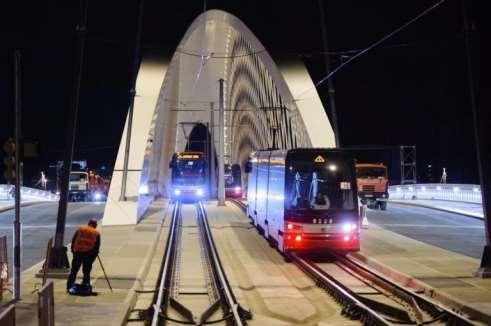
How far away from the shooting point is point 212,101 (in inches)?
3231

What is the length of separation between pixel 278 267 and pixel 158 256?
4416mm

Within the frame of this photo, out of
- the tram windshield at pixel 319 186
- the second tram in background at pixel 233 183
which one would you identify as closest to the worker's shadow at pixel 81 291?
the tram windshield at pixel 319 186

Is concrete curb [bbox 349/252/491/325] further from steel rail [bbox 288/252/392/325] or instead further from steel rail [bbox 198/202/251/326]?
steel rail [bbox 198/202/251/326]

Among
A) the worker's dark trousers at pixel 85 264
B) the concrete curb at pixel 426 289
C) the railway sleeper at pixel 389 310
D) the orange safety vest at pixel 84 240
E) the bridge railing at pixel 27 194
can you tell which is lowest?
the railway sleeper at pixel 389 310

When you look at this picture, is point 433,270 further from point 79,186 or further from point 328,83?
point 79,186

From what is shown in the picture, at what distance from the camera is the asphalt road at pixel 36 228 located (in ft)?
69.5

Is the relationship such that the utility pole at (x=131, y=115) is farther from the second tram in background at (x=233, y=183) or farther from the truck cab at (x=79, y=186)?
the second tram in background at (x=233, y=183)

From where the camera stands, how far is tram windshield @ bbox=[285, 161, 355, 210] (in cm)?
1975

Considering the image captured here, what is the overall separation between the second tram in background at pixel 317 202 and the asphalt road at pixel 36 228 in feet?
22.7

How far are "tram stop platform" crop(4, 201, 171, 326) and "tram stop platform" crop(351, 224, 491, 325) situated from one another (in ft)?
18.5

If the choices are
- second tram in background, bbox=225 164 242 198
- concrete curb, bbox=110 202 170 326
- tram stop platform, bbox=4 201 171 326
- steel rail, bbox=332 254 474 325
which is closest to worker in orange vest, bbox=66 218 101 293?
tram stop platform, bbox=4 201 171 326

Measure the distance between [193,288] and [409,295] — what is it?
478 cm

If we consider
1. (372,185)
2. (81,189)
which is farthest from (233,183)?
(372,185)

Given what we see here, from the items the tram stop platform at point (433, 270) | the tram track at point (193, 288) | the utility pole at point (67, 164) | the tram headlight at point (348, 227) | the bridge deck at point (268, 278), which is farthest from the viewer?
the tram headlight at point (348, 227)
